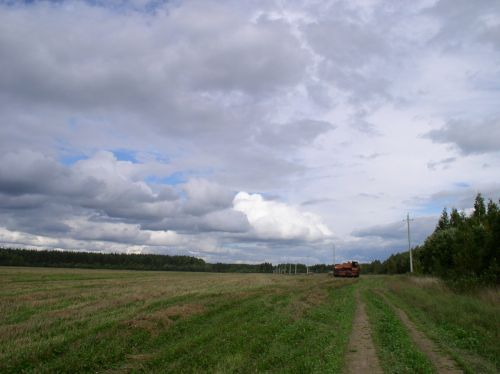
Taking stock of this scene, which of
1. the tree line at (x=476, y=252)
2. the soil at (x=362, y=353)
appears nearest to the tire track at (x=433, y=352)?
the soil at (x=362, y=353)

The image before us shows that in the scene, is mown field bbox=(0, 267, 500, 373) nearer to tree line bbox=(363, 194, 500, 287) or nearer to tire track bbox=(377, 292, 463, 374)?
tire track bbox=(377, 292, 463, 374)

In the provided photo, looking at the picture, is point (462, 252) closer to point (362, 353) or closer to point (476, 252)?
point (476, 252)

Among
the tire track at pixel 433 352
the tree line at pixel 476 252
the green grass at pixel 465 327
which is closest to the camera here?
the tire track at pixel 433 352

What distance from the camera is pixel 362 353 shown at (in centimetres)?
1351

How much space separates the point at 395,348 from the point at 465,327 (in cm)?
585

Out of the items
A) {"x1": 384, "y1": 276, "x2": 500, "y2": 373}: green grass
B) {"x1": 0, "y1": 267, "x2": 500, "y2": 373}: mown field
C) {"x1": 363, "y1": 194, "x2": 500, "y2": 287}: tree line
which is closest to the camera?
{"x1": 0, "y1": 267, "x2": 500, "y2": 373}: mown field

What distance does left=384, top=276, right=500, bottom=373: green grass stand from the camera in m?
13.1

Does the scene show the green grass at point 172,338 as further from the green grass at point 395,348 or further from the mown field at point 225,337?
the green grass at point 395,348

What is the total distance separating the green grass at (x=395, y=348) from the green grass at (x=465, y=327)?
3.43 ft

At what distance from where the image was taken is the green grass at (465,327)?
1312 centimetres

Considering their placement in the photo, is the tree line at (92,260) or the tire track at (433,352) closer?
the tire track at (433,352)

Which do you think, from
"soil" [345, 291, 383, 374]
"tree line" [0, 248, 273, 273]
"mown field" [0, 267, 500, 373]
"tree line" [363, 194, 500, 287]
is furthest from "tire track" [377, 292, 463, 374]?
"tree line" [0, 248, 273, 273]

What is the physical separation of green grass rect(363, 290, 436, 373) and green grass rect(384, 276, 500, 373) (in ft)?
3.43

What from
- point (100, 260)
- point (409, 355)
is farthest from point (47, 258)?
point (409, 355)
